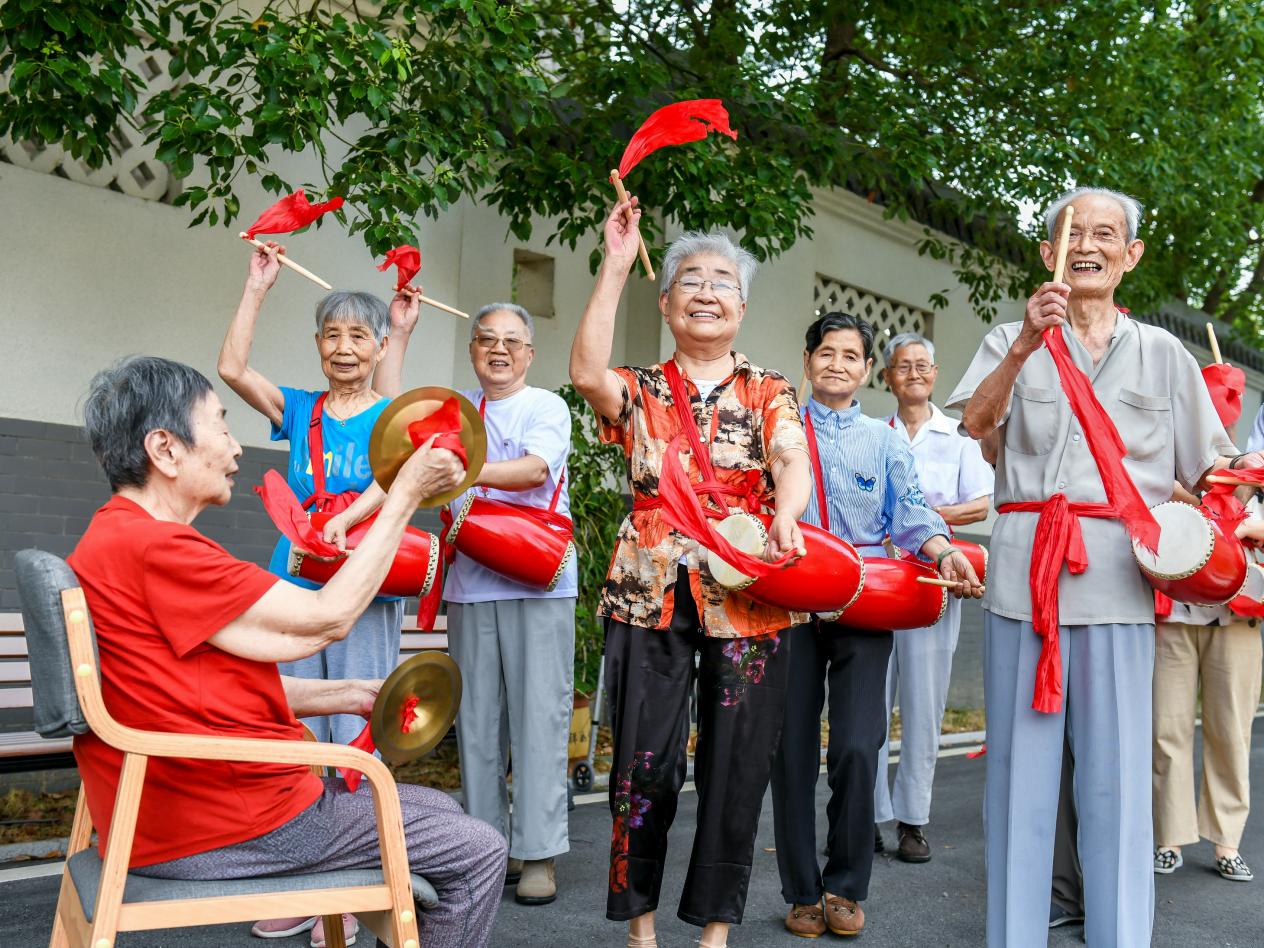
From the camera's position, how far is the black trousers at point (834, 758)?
3773 mm

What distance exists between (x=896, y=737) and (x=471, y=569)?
14.0 feet

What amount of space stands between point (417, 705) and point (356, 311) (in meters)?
1.65

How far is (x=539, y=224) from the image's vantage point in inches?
299

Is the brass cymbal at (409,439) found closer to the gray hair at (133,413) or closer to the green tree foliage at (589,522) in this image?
the gray hair at (133,413)

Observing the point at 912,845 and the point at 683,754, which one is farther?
the point at 912,845

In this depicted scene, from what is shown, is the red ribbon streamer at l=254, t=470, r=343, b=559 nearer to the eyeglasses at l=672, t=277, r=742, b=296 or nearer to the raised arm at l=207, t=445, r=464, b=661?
the raised arm at l=207, t=445, r=464, b=661

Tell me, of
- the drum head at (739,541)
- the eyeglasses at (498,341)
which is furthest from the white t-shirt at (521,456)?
the drum head at (739,541)

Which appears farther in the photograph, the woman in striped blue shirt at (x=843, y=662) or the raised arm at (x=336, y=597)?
the woman in striped blue shirt at (x=843, y=662)

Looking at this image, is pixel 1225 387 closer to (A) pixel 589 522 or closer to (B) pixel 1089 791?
(B) pixel 1089 791

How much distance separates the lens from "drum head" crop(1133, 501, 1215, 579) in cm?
300

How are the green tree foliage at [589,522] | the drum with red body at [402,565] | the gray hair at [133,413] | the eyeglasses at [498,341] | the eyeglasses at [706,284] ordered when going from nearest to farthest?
the gray hair at [133,413]
the eyeglasses at [706,284]
the drum with red body at [402,565]
the eyeglasses at [498,341]
the green tree foliage at [589,522]

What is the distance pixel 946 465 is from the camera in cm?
522

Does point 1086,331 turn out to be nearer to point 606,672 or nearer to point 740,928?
point 606,672

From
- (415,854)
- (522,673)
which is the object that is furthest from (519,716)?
(415,854)
